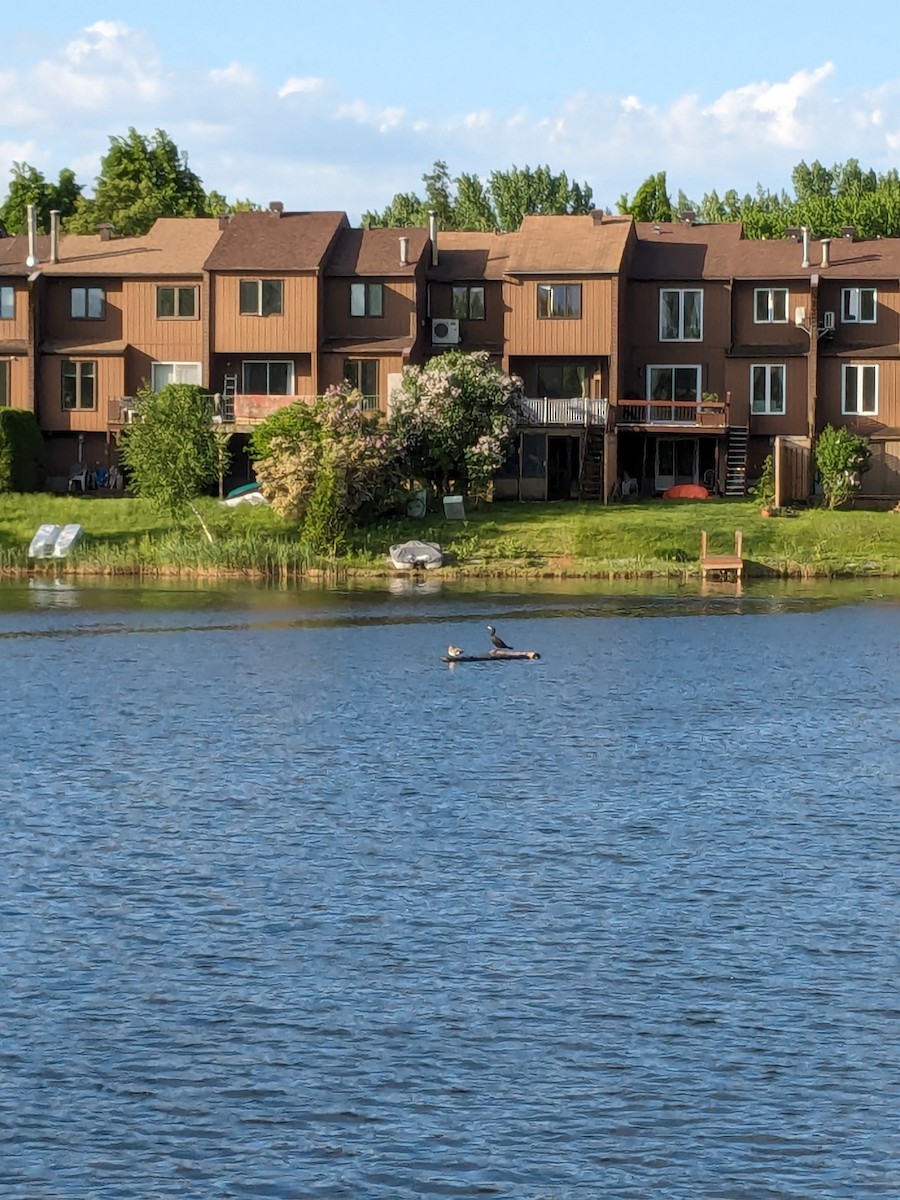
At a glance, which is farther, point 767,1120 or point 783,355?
point 783,355

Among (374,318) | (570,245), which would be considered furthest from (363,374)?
(570,245)

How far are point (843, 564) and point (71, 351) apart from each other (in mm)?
34819

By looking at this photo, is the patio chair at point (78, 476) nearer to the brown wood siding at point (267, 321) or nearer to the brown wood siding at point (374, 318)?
the brown wood siding at point (267, 321)

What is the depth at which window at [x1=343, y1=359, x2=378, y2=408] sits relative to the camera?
82.9 m

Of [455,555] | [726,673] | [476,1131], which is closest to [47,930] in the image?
[476,1131]

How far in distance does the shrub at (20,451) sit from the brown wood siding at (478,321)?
1709 cm

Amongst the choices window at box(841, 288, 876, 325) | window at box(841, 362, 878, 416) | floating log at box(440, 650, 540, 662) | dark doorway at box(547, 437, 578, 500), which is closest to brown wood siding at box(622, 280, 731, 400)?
dark doorway at box(547, 437, 578, 500)

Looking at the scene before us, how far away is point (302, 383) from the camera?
83.4 metres

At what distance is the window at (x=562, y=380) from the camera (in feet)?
274

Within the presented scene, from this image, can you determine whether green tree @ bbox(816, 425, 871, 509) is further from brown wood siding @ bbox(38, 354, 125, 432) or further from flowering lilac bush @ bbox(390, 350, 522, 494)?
brown wood siding @ bbox(38, 354, 125, 432)

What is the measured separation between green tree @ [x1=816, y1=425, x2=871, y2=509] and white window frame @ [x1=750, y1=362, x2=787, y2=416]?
6.33 metres

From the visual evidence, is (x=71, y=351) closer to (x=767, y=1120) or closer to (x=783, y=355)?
(x=783, y=355)

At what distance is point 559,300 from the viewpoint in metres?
82.4

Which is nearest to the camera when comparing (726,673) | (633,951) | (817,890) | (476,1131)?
(476,1131)
